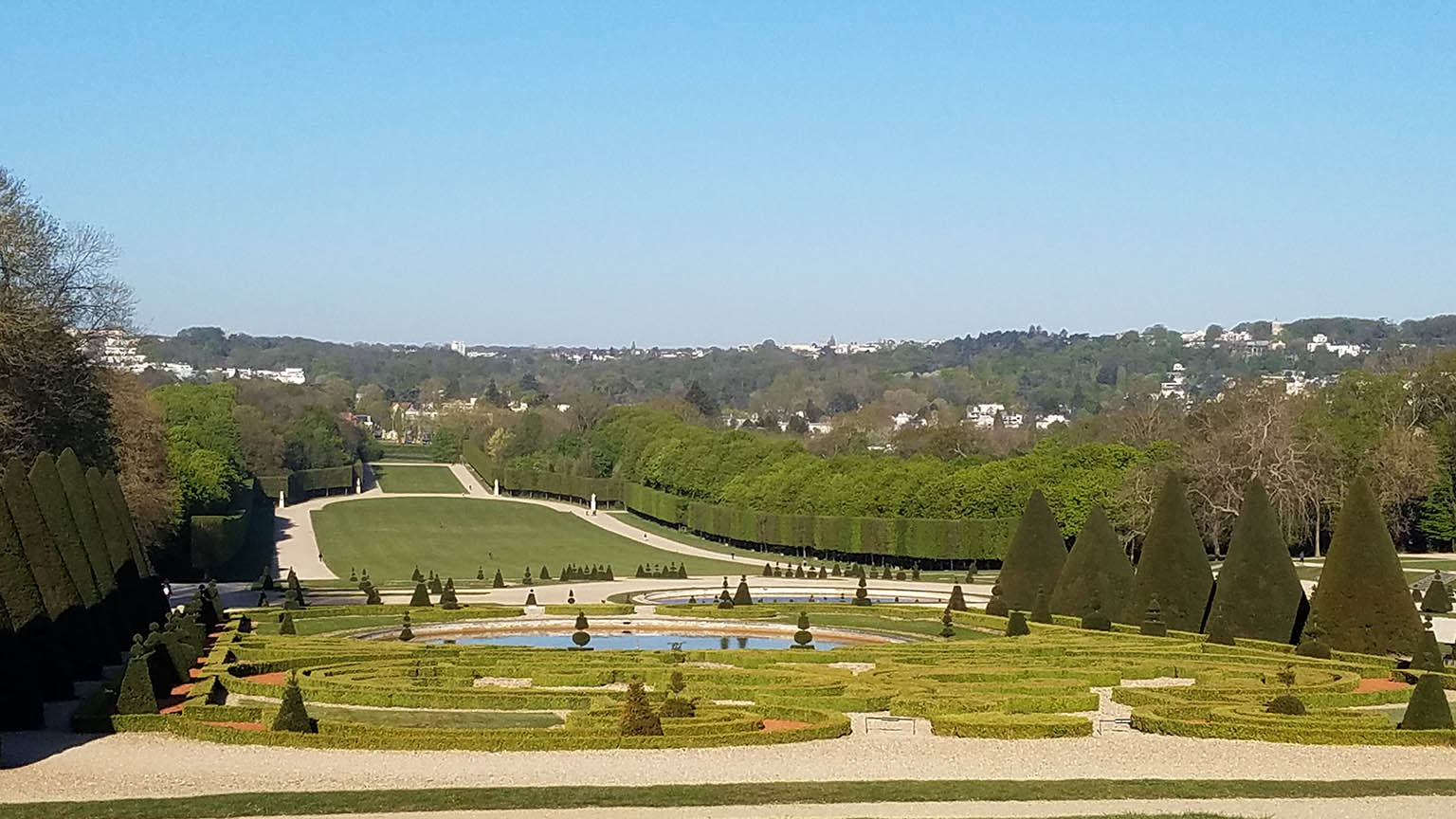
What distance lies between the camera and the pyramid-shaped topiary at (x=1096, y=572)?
4569cm

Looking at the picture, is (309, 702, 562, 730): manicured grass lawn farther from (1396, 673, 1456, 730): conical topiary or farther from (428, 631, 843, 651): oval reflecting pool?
(1396, 673, 1456, 730): conical topiary

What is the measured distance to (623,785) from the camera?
22.2 metres

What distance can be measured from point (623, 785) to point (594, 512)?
101667 millimetres

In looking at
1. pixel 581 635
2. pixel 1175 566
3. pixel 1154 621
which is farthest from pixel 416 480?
pixel 1154 621

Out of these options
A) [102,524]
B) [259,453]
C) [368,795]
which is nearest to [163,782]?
[368,795]

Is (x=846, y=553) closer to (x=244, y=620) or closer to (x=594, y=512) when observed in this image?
(x=594, y=512)

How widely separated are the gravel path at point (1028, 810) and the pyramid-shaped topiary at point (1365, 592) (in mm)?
16095

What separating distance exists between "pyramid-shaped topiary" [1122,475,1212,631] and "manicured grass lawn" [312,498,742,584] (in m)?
33.0

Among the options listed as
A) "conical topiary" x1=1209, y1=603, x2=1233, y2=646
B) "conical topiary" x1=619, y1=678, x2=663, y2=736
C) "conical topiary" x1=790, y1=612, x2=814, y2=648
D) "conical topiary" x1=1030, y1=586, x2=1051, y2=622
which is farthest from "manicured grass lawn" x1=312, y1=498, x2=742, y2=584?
"conical topiary" x1=619, y1=678, x2=663, y2=736

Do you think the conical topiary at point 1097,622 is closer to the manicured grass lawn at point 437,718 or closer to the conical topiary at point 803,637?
the conical topiary at point 803,637

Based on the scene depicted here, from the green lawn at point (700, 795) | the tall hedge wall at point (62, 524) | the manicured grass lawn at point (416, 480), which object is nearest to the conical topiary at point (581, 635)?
the tall hedge wall at point (62, 524)

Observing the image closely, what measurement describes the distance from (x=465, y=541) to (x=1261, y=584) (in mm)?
63785

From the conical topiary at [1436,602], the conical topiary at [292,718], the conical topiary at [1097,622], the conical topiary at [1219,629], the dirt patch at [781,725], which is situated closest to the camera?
the conical topiary at [292,718]

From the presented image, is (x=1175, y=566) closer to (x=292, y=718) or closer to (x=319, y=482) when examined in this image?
(x=292, y=718)
